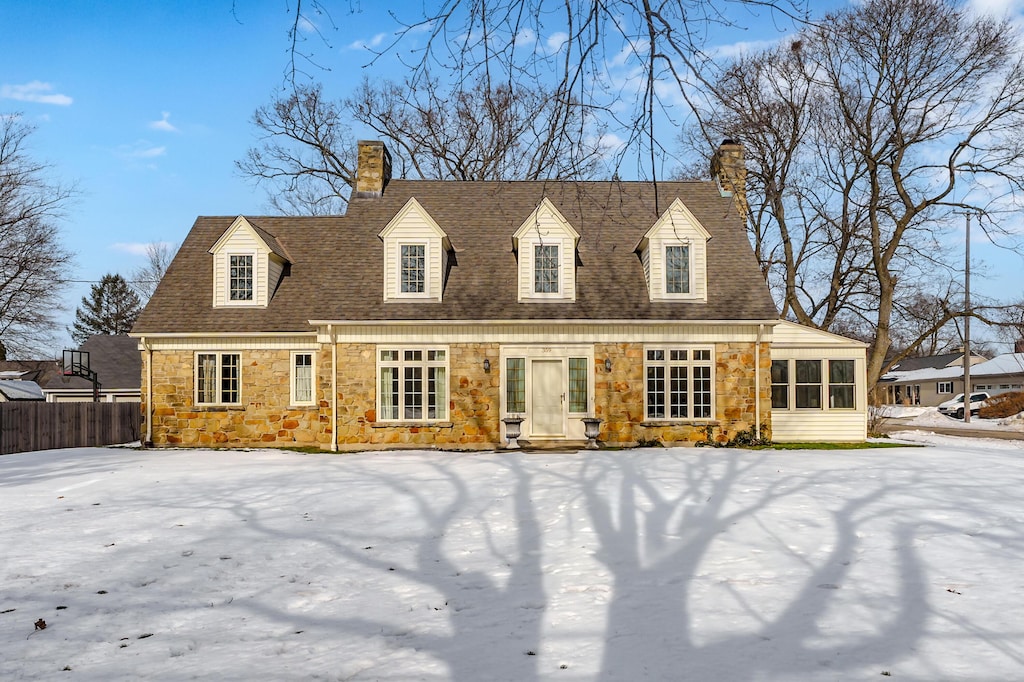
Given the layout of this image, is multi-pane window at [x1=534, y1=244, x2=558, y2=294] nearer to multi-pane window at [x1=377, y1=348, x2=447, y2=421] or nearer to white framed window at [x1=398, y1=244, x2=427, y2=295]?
white framed window at [x1=398, y1=244, x2=427, y2=295]

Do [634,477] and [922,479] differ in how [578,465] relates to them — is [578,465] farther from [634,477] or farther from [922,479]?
[922,479]

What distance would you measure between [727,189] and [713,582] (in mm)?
16707

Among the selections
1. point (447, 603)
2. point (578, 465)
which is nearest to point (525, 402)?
point (578, 465)

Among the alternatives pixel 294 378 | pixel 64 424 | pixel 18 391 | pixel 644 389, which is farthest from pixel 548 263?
pixel 18 391

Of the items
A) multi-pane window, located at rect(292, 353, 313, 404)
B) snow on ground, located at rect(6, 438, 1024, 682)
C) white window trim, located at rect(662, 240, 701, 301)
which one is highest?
white window trim, located at rect(662, 240, 701, 301)

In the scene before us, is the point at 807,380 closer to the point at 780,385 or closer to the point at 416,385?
the point at 780,385

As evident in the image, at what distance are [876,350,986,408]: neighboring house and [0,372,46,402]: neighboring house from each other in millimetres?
57260

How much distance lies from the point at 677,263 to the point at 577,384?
13.6 ft

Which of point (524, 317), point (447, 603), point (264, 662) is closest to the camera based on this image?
point (264, 662)

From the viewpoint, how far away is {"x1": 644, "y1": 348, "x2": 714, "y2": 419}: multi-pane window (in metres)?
17.5

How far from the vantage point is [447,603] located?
630 cm

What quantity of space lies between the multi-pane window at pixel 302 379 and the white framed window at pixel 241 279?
7.77 feet

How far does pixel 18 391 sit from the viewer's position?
114 feet

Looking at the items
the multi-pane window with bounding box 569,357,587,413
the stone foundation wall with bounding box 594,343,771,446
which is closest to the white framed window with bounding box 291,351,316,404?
the multi-pane window with bounding box 569,357,587,413
